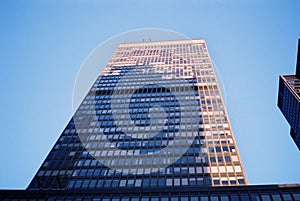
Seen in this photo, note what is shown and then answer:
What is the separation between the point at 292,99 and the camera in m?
120

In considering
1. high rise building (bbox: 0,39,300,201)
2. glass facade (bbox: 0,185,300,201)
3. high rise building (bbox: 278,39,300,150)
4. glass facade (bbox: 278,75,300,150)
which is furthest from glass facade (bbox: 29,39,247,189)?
glass facade (bbox: 278,75,300,150)

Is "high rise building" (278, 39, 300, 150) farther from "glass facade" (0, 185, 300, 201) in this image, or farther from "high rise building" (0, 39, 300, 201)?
"glass facade" (0, 185, 300, 201)

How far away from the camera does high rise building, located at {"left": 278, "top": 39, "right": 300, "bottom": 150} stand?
11669cm

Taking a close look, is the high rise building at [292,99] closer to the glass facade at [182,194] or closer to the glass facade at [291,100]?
the glass facade at [291,100]

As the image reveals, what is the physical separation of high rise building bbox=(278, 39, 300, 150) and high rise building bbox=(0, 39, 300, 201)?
3716 cm

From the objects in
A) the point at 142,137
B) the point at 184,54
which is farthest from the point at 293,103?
the point at 142,137

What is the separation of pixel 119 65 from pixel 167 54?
72.0 feet

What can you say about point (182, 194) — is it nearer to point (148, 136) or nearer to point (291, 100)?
point (148, 136)

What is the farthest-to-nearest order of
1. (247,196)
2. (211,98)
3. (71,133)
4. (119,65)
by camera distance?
1. (119,65)
2. (211,98)
3. (71,133)
4. (247,196)

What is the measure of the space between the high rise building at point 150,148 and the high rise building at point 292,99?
37.2m

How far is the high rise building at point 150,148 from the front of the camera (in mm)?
42844

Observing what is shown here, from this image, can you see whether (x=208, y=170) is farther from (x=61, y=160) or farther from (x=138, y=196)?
(x=61, y=160)

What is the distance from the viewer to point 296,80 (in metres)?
124

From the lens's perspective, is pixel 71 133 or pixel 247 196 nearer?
pixel 247 196
